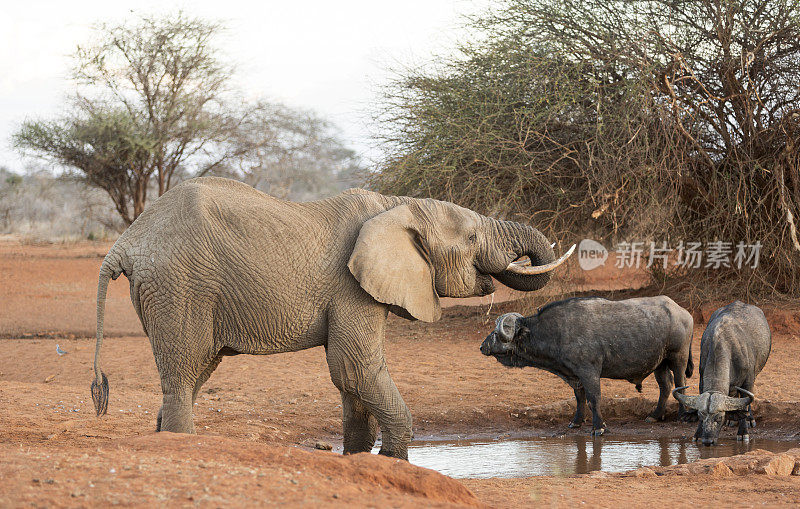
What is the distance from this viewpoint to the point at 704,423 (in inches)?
279

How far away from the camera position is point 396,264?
18.7ft

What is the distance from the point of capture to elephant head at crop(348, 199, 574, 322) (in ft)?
18.5

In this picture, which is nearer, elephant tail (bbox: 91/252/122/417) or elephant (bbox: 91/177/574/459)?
elephant (bbox: 91/177/574/459)

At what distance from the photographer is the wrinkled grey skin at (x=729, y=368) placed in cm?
709

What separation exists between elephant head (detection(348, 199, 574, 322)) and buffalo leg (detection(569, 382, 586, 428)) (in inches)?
90.6

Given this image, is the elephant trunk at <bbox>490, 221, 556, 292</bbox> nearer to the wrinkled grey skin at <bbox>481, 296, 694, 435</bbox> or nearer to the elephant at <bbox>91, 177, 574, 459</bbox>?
the elephant at <bbox>91, 177, 574, 459</bbox>

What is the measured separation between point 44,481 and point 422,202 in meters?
3.44

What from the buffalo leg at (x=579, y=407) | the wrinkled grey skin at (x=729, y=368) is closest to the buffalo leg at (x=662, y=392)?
the wrinkled grey skin at (x=729, y=368)

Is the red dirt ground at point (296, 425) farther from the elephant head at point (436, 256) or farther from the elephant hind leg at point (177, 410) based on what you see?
the elephant head at point (436, 256)

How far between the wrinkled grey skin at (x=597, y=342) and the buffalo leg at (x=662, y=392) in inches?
0.4

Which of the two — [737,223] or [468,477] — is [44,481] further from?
[737,223]

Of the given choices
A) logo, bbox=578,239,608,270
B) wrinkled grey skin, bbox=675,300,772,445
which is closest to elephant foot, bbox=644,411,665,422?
wrinkled grey skin, bbox=675,300,772,445

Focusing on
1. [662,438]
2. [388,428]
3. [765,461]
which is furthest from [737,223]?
[388,428]

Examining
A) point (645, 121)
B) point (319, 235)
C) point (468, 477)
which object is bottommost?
point (468, 477)
